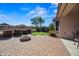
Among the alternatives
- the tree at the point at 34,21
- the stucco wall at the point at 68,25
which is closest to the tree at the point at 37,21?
the tree at the point at 34,21

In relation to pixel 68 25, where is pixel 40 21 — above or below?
above

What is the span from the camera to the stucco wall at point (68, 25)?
927 cm

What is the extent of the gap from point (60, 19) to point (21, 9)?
3.64 metres

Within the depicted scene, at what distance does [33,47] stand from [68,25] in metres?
3.38

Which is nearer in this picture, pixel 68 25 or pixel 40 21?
pixel 40 21

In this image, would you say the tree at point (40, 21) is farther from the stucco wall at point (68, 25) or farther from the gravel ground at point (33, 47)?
the stucco wall at point (68, 25)

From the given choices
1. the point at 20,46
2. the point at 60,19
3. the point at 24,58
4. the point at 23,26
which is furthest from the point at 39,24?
the point at 60,19

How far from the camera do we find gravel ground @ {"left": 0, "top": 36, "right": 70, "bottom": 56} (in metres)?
5.82

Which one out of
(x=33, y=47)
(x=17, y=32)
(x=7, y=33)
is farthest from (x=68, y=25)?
(x=7, y=33)

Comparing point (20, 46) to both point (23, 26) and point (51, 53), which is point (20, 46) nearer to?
point (23, 26)

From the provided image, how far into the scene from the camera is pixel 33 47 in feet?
21.7

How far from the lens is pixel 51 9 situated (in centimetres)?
691

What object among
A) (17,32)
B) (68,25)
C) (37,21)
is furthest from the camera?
(68,25)

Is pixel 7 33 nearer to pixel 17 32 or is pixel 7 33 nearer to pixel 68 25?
pixel 17 32
